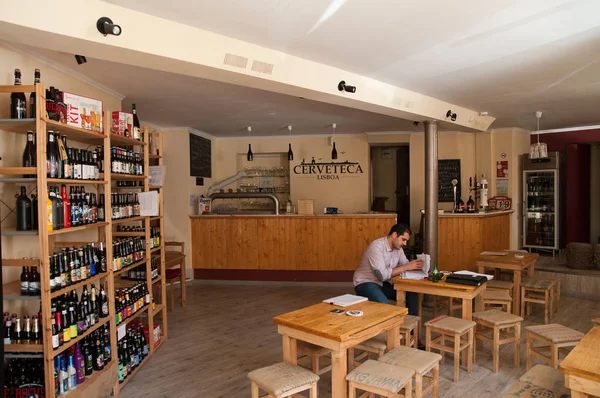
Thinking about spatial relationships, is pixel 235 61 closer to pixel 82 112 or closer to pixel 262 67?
pixel 262 67

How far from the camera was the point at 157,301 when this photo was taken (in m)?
5.83

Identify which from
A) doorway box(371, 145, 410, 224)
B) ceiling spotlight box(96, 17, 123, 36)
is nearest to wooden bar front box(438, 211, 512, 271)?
doorway box(371, 145, 410, 224)

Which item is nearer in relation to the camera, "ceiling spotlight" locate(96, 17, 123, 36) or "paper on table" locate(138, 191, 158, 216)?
"ceiling spotlight" locate(96, 17, 123, 36)

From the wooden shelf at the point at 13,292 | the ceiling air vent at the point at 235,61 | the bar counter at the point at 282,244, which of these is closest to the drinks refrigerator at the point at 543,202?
the bar counter at the point at 282,244

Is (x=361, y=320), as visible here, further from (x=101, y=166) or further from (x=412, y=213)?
(x=412, y=213)

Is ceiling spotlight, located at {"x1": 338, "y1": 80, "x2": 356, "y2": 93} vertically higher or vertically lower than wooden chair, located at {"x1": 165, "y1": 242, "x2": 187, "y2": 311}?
higher

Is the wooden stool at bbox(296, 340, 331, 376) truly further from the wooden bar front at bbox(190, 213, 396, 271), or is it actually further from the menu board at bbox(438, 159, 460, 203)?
the menu board at bbox(438, 159, 460, 203)

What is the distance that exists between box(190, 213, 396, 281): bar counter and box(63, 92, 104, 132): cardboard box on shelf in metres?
3.99

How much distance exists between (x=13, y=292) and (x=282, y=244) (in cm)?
460

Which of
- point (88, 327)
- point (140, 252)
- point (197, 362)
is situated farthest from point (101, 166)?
point (197, 362)

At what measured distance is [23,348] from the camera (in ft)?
8.96

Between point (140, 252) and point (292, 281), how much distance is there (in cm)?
356

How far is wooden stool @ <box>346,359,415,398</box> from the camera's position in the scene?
2.47 m

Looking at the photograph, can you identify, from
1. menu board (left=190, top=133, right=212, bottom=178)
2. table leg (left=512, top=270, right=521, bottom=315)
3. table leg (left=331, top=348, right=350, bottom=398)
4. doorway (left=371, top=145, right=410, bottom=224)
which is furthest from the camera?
doorway (left=371, top=145, right=410, bottom=224)
